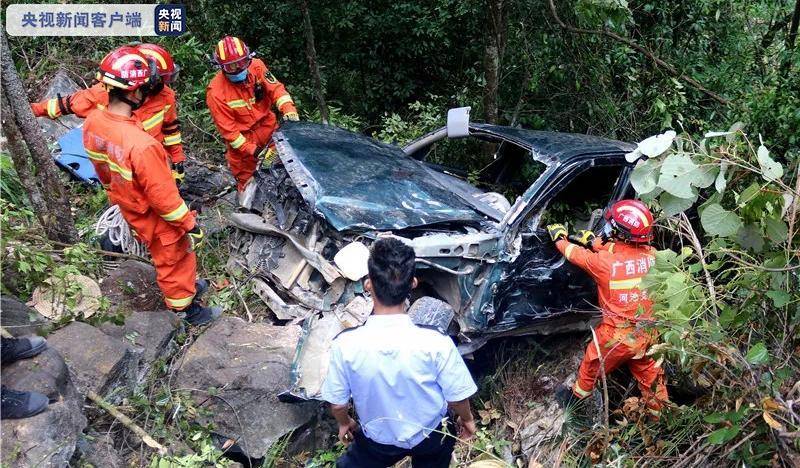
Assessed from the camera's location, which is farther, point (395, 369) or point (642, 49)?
point (642, 49)

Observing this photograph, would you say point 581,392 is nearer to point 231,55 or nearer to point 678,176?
point 678,176

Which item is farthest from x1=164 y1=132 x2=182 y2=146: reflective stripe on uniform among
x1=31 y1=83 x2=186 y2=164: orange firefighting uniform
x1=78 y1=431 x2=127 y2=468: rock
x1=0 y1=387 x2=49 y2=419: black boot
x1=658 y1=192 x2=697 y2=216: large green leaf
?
x1=658 y1=192 x2=697 y2=216: large green leaf

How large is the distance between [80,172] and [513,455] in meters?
4.22

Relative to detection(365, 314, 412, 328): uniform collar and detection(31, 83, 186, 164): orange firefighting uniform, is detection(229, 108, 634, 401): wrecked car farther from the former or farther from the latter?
detection(365, 314, 412, 328): uniform collar

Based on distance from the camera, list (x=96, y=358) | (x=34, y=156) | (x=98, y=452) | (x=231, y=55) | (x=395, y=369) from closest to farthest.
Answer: (x=395, y=369)
(x=98, y=452)
(x=96, y=358)
(x=34, y=156)
(x=231, y=55)

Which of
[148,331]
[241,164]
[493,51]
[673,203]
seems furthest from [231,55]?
[673,203]

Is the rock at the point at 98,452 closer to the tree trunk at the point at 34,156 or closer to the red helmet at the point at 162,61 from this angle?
the tree trunk at the point at 34,156

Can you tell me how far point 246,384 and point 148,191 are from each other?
1.22 metres

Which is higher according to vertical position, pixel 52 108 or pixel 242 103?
pixel 52 108

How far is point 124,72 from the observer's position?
3775 millimetres

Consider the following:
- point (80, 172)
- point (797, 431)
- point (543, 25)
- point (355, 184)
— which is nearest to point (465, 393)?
point (797, 431)

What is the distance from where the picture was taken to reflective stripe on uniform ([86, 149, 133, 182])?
150 inches

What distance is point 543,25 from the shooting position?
22.3 ft

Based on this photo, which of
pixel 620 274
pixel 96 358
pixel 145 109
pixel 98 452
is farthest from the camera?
pixel 145 109
